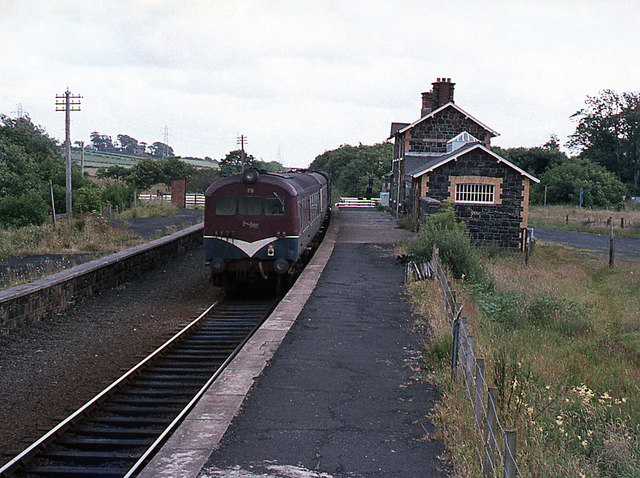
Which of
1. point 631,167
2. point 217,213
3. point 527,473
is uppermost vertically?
point 631,167

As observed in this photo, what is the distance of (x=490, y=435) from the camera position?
14.9 ft

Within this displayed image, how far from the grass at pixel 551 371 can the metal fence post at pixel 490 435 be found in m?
0.25

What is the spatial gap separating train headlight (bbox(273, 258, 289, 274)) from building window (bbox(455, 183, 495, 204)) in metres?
13.0

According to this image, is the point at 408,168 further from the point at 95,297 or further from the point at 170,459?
the point at 170,459

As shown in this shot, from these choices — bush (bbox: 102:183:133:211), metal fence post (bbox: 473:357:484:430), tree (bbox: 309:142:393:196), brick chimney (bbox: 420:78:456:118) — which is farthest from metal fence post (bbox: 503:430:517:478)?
tree (bbox: 309:142:393:196)

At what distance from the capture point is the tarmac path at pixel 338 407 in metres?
5.00

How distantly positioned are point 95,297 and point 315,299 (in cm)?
476

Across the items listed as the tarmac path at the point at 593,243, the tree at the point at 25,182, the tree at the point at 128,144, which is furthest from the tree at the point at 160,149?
the tarmac path at the point at 593,243

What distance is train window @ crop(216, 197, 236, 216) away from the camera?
1294 centimetres

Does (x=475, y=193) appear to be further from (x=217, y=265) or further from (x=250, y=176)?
(x=217, y=265)

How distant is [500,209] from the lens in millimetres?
23875

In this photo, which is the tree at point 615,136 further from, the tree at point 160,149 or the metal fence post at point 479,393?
the tree at point 160,149

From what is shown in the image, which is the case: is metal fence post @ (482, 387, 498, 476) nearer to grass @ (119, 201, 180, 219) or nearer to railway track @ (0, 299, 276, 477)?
railway track @ (0, 299, 276, 477)

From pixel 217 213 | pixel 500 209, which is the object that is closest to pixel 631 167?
pixel 500 209
